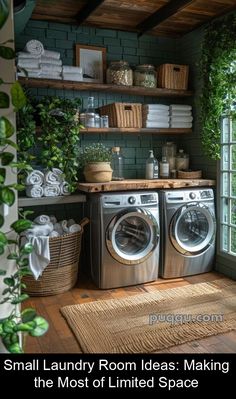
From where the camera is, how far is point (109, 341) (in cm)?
203

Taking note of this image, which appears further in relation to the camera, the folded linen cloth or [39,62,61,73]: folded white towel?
[39,62,61,73]: folded white towel

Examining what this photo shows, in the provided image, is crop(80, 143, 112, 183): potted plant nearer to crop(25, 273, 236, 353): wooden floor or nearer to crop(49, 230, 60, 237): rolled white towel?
crop(49, 230, 60, 237): rolled white towel

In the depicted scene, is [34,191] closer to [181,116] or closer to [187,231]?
[187,231]

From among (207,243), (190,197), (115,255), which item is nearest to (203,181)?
(190,197)

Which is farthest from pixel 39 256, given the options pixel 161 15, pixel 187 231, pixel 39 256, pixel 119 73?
pixel 161 15

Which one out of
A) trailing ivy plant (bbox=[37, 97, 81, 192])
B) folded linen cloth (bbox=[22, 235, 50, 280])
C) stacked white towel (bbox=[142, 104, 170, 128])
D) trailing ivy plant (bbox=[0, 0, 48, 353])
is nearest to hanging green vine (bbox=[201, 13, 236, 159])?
stacked white towel (bbox=[142, 104, 170, 128])

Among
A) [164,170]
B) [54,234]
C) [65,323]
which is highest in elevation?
[164,170]

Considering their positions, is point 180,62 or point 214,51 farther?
point 180,62

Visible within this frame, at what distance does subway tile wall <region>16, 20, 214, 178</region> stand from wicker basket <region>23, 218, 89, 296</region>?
1.11 metres

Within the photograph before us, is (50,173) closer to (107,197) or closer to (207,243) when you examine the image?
(107,197)

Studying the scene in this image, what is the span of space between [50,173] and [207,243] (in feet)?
5.37

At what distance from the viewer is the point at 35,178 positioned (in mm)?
2795

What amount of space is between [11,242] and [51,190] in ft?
4.58

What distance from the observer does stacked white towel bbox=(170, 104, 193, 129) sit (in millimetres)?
3381
